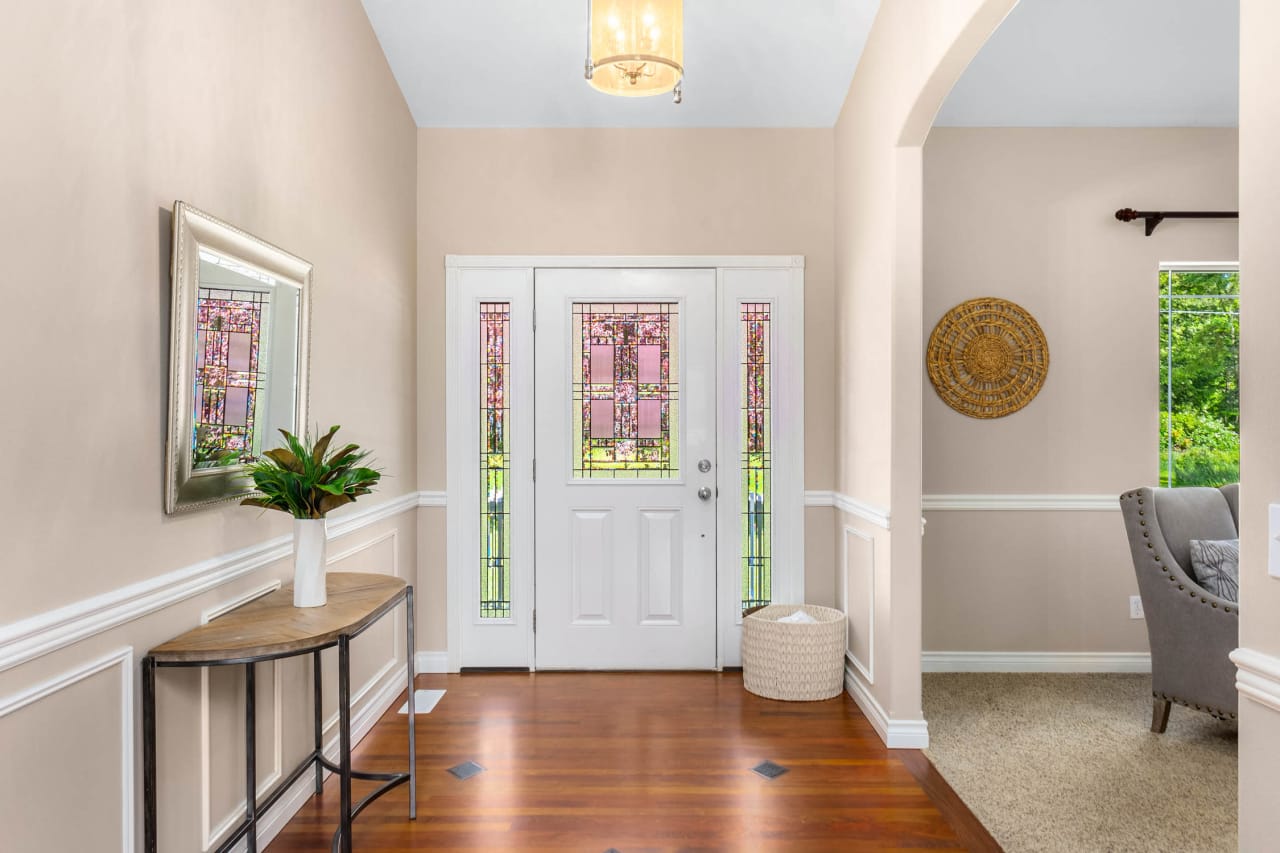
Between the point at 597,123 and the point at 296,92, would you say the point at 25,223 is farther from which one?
the point at 597,123

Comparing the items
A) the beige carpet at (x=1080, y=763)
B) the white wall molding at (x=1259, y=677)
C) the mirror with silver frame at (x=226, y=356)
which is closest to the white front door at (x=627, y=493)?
the beige carpet at (x=1080, y=763)

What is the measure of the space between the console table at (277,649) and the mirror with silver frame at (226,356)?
12.9 inches

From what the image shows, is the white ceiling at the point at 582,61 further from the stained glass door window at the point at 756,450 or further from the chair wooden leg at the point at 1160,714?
the chair wooden leg at the point at 1160,714

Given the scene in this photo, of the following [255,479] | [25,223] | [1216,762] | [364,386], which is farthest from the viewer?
[364,386]

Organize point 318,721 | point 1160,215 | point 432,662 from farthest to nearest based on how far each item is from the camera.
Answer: point 432,662 → point 1160,215 → point 318,721

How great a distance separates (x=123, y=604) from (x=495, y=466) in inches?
96.5

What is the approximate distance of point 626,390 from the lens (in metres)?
4.20

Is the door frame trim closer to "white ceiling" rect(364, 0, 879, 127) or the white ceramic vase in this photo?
"white ceiling" rect(364, 0, 879, 127)

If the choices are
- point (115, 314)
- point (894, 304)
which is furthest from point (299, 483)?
point (894, 304)

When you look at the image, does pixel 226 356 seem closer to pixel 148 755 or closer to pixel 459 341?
pixel 148 755

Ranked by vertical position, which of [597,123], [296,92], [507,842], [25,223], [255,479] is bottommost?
[507,842]

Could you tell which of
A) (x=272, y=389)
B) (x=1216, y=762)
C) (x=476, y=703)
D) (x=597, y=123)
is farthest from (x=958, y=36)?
(x=476, y=703)

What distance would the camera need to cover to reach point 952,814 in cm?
266

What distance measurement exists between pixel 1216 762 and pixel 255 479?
3.40 metres
